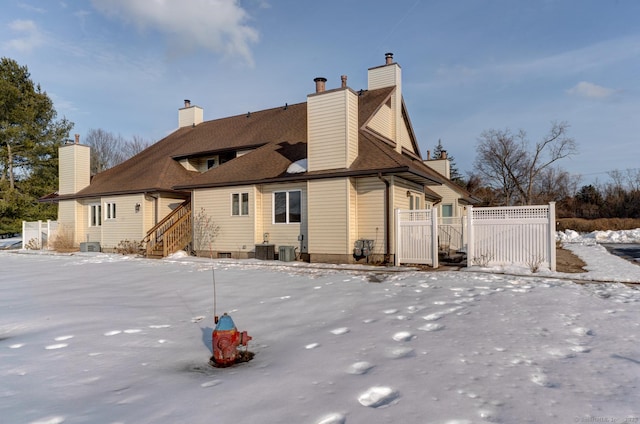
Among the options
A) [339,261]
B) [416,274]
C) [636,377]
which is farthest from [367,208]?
[636,377]

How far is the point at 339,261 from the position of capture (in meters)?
13.0

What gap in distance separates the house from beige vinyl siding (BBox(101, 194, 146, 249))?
Result: 0.17 feet

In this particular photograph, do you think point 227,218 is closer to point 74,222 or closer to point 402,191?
point 402,191

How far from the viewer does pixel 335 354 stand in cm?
422

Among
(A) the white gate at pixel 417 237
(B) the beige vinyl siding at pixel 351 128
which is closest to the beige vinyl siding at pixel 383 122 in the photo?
(B) the beige vinyl siding at pixel 351 128

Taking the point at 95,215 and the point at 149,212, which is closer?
the point at 149,212

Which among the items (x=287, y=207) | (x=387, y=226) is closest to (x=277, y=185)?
(x=287, y=207)

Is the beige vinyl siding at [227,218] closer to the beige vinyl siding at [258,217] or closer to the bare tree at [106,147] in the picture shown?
the beige vinyl siding at [258,217]

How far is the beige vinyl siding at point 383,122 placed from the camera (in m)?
16.3

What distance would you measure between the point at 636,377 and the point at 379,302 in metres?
3.74

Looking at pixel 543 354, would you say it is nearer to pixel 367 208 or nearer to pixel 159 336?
pixel 159 336

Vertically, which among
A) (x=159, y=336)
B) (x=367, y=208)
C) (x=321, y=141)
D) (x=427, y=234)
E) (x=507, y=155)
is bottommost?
(x=159, y=336)

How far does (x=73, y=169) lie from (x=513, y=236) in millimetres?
21799

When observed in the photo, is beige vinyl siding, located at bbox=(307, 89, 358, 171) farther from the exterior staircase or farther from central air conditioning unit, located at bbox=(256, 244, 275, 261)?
the exterior staircase
